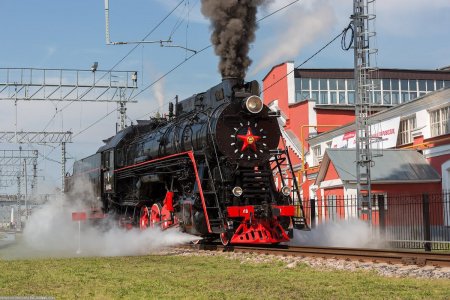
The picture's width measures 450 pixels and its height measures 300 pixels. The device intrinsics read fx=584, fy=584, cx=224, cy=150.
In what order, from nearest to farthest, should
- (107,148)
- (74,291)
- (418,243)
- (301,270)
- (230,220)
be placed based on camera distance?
1. (74,291)
2. (301,270)
3. (230,220)
4. (418,243)
5. (107,148)

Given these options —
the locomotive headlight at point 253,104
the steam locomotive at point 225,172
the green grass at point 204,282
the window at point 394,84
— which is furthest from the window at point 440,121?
the window at point 394,84

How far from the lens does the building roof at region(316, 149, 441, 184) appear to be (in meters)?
27.1

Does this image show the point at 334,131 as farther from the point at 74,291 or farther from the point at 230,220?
the point at 74,291

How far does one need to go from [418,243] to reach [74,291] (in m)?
12.1

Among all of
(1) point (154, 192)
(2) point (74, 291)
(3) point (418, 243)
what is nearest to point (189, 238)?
(1) point (154, 192)

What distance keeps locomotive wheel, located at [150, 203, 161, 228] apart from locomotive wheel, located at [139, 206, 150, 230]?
74 centimetres

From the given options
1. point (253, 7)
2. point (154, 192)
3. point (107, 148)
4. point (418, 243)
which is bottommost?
point (418, 243)

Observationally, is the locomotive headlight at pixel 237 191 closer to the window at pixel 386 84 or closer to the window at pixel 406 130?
the window at pixel 406 130

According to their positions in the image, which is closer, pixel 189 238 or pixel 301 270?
pixel 301 270

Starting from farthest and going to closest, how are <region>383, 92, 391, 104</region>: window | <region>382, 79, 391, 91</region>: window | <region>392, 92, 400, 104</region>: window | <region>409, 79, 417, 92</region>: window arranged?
1. <region>409, 79, 417, 92</region>: window
2. <region>392, 92, 400, 104</region>: window
3. <region>382, 79, 391, 91</region>: window
4. <region>383, 92, 391, 104</region>: window

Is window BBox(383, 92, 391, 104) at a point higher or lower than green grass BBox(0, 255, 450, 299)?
higher

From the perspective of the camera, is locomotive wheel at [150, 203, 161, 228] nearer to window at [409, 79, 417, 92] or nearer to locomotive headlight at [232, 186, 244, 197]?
locomotive headlight at [232, 186, 244, 197]

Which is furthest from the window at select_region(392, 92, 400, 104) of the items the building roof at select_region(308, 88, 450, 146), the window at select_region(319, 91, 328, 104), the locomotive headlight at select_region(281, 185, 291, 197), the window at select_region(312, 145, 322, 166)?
the locomotive headlight at select_region(281, 185, 291, 197)

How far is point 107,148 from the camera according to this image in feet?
81.6
